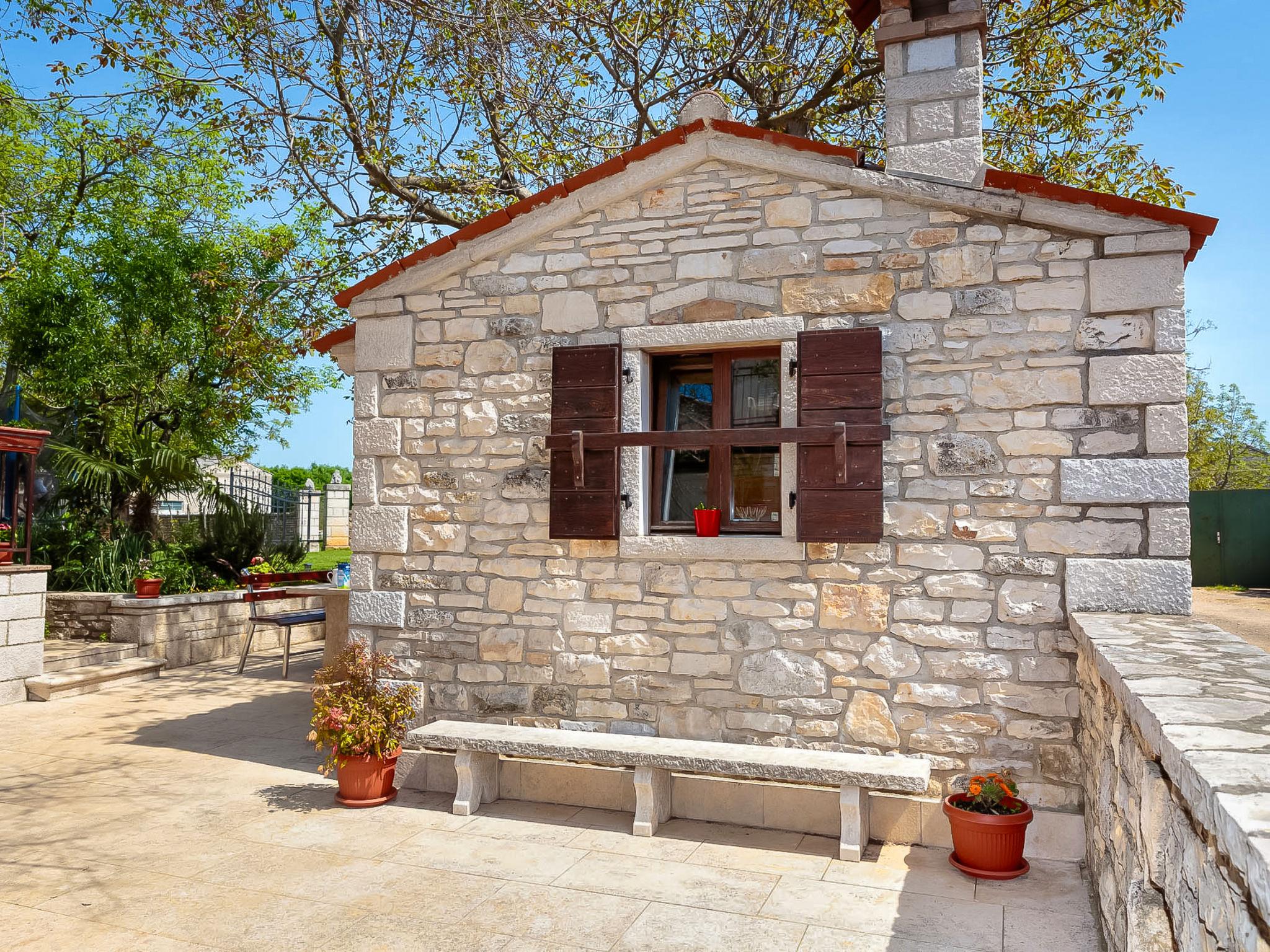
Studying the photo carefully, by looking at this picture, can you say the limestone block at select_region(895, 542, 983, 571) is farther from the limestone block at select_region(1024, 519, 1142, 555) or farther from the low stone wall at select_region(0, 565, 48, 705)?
the low stone wall at select_region(0, 565, 48, 705)

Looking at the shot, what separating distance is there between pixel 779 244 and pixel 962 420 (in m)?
1.33

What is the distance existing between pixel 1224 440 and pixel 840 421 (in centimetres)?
2330

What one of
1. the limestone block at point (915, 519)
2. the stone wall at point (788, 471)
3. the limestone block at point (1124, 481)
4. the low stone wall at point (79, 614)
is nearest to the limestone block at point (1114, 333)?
the stone wall at point (788, 471)

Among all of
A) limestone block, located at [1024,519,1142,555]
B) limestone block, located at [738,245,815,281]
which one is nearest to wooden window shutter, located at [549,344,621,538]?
limestone block, located at [738,245,815,281]

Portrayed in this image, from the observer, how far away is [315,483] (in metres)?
23.2

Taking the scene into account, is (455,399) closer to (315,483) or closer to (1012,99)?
(1012,99)

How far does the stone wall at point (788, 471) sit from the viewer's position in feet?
13.5

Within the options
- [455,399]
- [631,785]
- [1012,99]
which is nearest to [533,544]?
[455,399]

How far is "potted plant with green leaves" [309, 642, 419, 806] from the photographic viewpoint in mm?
4840

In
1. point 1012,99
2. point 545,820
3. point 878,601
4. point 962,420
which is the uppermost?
point 1012,99

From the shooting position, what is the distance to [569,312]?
504cm

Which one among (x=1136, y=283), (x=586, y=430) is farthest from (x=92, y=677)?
(x=1136, y=283)

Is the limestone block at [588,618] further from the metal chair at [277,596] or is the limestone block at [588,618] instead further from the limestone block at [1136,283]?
the metal chair at [277,596]

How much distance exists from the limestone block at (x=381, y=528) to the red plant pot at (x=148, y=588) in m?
4.58
